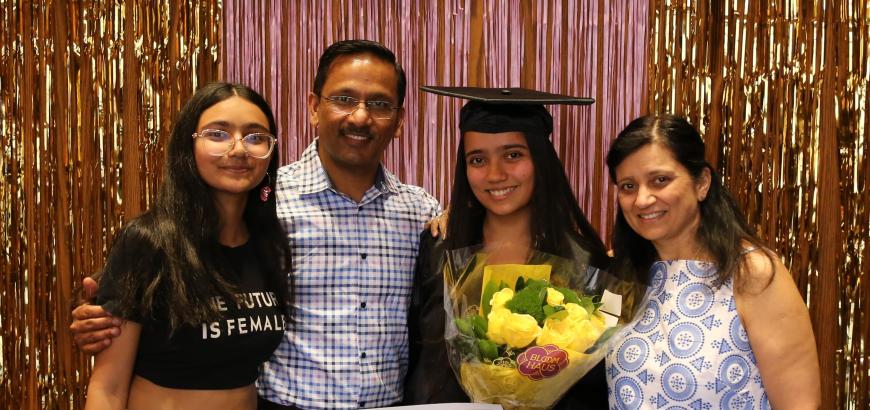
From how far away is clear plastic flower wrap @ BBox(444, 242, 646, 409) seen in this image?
1368 mm

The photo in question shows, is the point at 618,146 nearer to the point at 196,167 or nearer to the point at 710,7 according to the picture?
the point at 196,167

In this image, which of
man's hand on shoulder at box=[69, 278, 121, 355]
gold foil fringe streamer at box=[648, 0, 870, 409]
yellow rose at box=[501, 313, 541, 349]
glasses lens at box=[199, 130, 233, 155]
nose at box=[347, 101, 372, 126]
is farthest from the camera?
gold foil fringe streamer at box=[648, 0, 870, 409]

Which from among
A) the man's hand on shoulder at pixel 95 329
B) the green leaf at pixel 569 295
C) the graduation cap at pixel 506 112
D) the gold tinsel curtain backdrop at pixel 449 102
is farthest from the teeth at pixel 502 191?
the man's hand on shoulder at pixel 95 329

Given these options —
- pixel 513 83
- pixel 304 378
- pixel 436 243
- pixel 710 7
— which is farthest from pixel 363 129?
pixel 710 7

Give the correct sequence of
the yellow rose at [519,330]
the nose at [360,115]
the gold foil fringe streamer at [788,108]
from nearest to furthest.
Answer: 1. the yellow rose at [519,330]
2. the nose at [360,115]
3. the gold foil fringe streamer at [788,108]

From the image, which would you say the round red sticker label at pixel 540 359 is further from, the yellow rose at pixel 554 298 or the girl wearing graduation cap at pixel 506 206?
the girl wearing graduation cap at pixel 506 206

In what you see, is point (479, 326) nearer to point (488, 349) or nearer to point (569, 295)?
point (488, 349)

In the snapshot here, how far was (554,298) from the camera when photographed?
143cm

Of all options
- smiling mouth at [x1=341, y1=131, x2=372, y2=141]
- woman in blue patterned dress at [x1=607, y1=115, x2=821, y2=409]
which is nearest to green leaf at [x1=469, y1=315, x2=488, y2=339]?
woman in blue patterned dress at [x1=607, y1=115, x2=821, y2=409]

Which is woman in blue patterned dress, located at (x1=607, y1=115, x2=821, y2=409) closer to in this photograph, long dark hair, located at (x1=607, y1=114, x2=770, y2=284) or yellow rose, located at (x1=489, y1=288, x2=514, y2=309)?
long dark hair, located at (x1=607, y1=114, x2=770, y2=284)

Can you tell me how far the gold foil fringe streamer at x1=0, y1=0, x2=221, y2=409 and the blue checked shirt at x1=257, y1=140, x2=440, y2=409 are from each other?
0.91m

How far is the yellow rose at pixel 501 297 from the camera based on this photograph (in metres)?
1.42

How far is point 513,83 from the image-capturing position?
9.07 ft

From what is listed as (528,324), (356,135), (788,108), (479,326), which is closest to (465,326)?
(479,326)
